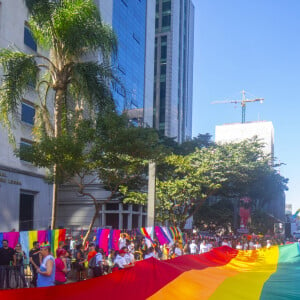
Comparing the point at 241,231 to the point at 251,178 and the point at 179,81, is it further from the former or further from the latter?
the point at 179,81

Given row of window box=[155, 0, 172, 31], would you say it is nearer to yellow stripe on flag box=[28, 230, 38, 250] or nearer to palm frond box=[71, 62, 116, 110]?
palm frond box=[71, 62, 116, 110]

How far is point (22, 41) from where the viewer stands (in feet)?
103

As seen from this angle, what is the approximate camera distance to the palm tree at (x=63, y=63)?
56.5 feet

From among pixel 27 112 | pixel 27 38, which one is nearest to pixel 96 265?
pixel 27 112

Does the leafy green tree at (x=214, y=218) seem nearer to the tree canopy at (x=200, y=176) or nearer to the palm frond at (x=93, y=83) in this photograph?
the tree canopy at (x=200, y=176)

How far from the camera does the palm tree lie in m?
17.2

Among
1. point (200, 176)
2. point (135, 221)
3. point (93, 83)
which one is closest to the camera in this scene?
point (93, 83)

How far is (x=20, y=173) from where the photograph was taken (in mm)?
31531

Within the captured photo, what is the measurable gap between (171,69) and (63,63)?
2236 inches

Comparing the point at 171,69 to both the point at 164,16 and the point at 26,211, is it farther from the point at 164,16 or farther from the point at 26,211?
the point at 26,211

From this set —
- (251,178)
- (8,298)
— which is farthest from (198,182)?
(8,298)

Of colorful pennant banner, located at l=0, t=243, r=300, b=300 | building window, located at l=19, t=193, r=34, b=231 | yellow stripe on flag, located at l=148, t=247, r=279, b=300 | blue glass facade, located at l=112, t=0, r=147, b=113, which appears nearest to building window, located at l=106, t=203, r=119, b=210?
blue glass facade, located at l=112, t=0, r=147, b=113

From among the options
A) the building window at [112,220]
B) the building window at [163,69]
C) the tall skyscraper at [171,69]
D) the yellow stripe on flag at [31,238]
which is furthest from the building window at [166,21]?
the yellow stripe on flag at [31,238]

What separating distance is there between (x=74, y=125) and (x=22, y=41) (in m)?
15.1
